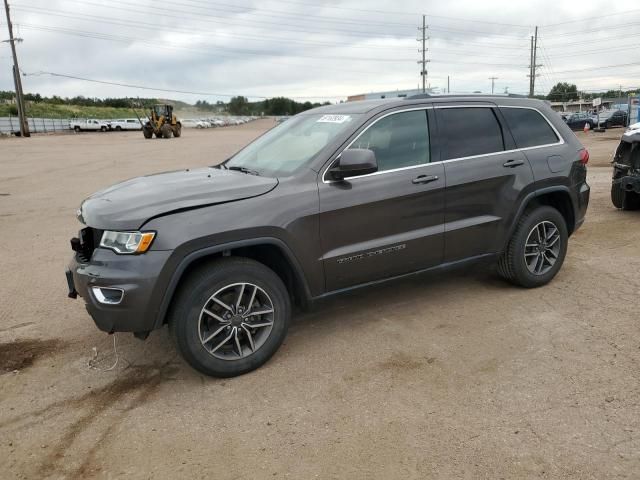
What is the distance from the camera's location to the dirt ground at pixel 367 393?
2740 mm

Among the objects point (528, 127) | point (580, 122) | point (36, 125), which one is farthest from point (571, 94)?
point (528, 127)

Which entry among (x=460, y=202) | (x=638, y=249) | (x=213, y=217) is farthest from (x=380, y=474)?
(x=638, y=249)

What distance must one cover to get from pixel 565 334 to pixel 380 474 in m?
2.15

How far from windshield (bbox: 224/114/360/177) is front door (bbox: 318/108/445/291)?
257 mm

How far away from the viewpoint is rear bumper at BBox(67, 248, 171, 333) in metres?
3.24

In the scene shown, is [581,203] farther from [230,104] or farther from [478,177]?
[230,104]

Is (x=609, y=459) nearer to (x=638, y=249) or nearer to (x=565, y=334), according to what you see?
(x=565, y=334)

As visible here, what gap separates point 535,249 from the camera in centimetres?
495

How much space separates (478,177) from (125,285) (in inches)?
113

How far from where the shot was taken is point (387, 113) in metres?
4.22

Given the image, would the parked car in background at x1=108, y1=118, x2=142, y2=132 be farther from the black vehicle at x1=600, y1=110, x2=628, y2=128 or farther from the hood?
the hood

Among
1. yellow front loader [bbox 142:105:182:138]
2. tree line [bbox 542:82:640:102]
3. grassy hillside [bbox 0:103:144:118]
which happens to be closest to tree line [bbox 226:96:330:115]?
grassy hillside [bbox 0:103:144:118]

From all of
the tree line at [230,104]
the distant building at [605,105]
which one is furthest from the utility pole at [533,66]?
the tree line at [230,104]

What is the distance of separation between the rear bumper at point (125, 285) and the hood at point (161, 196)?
0.21m
